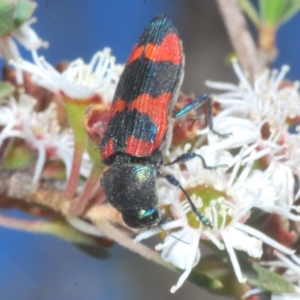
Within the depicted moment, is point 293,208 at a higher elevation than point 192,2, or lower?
lower

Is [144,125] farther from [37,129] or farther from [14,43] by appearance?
[14,43]

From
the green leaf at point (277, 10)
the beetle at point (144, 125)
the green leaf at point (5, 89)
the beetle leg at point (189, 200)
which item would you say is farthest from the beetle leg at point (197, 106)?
the green leaf at point (277, 10)

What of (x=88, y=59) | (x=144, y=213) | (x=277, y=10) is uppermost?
(x=277, y=10)

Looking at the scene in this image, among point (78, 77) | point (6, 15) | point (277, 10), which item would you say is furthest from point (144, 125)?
point (277, 10)

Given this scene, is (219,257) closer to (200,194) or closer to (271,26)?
(200,194)

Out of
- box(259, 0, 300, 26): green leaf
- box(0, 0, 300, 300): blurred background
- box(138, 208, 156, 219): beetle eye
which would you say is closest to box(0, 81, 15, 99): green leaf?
box(138, 208, 156, 219): beetle eye

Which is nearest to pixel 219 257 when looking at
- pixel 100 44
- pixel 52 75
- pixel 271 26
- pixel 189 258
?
pixel 189 258
